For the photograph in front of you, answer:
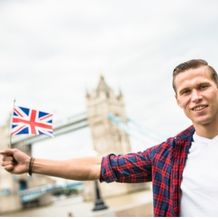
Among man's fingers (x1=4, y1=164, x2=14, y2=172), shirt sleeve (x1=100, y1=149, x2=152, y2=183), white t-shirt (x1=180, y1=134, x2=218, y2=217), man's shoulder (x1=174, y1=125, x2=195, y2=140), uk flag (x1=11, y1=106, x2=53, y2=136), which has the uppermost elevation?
uk flag (x1=11, y1=106, x2=53, y2=136)

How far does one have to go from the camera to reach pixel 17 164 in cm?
118

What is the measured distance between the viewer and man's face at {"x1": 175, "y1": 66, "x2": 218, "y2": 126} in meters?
1.10

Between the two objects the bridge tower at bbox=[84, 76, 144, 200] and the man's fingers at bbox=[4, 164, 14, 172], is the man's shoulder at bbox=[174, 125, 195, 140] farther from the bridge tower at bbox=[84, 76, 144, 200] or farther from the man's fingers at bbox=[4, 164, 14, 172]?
the bridge tower at bbox=[84, 76, 144, 200]

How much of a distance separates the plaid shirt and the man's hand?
0.26 metres

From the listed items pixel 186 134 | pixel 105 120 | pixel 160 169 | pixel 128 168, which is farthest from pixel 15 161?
pixel 105 120

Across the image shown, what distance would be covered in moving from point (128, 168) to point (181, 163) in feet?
0.64

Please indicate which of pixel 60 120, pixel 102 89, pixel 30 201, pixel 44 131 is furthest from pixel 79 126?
pixel 44 131

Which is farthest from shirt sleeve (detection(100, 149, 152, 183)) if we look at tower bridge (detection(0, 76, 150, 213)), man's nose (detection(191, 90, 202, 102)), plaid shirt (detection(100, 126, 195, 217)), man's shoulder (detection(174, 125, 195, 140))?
tower bridge (detection(0, 76, 150, 213))

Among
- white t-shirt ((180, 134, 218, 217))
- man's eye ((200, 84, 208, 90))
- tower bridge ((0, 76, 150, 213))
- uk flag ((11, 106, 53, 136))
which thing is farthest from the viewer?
tower bridge ((0, 76, 150, 213))

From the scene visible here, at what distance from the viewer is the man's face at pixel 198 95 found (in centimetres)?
110

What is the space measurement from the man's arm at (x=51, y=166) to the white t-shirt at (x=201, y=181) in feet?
1.05

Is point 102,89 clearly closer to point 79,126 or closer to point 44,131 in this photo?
point 79,126

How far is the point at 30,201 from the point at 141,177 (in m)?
36.4

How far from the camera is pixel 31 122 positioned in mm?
1688
